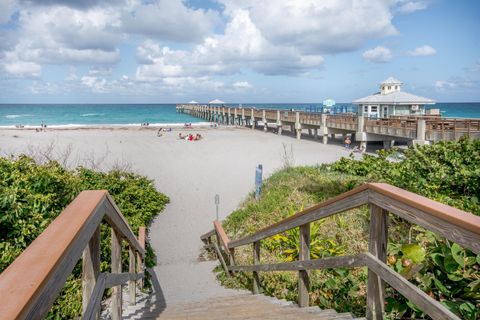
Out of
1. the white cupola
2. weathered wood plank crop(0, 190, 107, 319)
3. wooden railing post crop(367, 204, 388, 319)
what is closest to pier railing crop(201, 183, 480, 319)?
wooden railing post crop(367, 204, 388, 319)

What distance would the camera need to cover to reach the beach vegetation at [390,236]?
2598 mm

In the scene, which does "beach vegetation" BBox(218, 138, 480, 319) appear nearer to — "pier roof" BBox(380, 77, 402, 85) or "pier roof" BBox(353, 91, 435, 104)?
"pier roof" BBox(353, 91, 435, 104)

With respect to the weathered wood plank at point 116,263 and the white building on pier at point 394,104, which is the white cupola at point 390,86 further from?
the weathered wood plank at point 116,263

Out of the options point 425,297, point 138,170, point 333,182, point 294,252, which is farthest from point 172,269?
point 138,170

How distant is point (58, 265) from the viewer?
4.08ft

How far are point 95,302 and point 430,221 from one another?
150 cm

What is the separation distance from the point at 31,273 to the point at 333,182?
33.1ft

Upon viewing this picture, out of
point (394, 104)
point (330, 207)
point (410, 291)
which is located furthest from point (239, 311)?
point (394, 104)

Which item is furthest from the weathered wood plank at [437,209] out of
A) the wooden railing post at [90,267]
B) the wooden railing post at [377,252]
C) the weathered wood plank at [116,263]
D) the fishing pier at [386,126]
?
the fishing pier at [386,126]

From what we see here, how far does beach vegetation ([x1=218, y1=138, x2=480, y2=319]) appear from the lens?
102 inches

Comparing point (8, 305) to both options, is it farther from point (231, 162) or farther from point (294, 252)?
point (231, 162)

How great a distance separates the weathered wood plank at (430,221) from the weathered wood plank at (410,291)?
319 mm

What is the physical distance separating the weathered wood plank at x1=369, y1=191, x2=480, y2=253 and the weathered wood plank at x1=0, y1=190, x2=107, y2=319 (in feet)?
4.67

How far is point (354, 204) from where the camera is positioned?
246 centimetres
